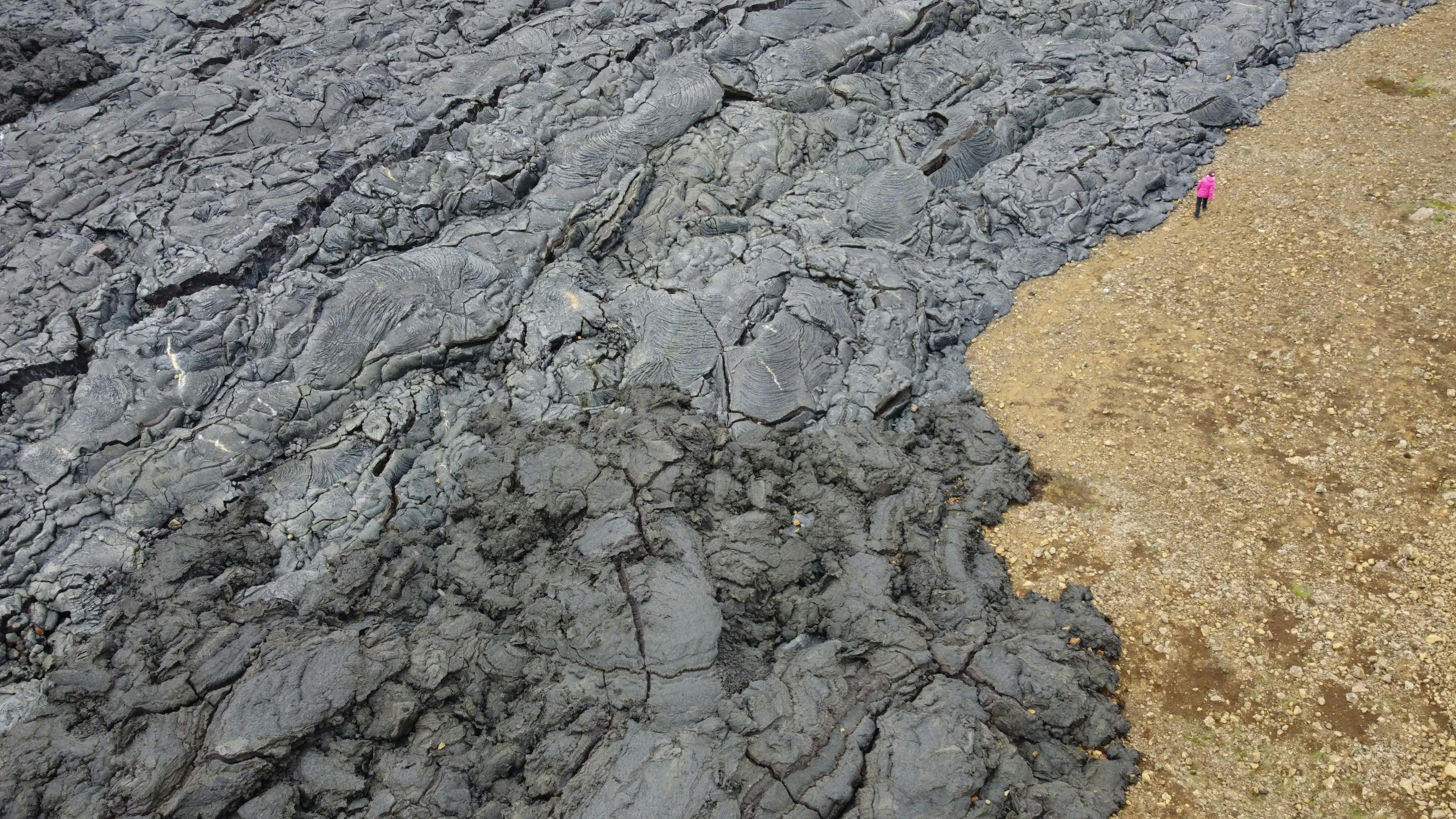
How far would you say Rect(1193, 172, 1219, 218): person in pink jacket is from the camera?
728 cm

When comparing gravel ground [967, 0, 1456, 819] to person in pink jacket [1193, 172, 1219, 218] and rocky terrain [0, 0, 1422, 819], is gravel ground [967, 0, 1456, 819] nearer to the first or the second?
person in pink jacket [1193, 172, 1219, 218]

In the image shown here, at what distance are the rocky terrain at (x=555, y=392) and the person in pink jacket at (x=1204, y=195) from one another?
0.31m

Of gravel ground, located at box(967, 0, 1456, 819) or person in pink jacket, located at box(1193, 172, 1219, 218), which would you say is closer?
gravel ground, located at box(967, 0, 1456, 819)

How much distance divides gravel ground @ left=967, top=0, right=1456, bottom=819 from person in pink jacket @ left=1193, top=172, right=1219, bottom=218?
10 cm

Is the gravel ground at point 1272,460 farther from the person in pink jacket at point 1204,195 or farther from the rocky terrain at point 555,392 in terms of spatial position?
the rocky terrain at point 555,392

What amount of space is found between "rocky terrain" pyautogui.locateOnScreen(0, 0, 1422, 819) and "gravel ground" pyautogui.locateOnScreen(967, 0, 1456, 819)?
32 centimetres

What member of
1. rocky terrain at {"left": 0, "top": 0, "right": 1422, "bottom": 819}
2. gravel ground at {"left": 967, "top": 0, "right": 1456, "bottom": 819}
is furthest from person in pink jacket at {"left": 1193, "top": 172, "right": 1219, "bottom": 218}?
rocky terrain at {"left": 0, "top": 0, "right": 1422, "bottom": 819}

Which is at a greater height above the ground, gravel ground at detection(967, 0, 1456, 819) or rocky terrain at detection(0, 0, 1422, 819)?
rocky terrain at detection(0, 0, 1422, 819)

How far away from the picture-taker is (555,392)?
20.0 ft

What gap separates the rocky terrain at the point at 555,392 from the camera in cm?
432

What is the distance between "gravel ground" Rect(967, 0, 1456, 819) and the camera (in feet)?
14.0

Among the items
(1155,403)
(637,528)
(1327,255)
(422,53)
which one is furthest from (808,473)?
(422,53)

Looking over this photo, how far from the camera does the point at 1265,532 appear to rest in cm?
509

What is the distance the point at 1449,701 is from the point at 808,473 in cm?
357
